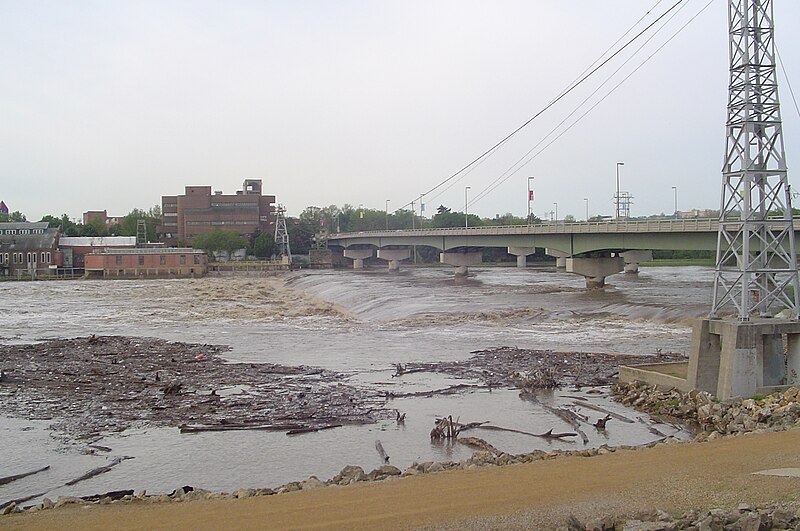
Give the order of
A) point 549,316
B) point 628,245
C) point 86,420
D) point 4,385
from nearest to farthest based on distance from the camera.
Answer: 1. point 86,420
2. point 4,385
3. point 549,316
4. point 628,245

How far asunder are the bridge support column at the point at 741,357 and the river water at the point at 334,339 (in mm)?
2417

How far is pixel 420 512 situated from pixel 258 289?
7584 centimetres

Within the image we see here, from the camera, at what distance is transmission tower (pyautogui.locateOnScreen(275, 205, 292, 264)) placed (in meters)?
145

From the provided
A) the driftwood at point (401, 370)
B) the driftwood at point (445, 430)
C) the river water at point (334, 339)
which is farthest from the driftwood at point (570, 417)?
the driftwood at point (401, 370)

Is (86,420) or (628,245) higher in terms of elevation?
(628,245)

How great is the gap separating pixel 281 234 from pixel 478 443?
135m

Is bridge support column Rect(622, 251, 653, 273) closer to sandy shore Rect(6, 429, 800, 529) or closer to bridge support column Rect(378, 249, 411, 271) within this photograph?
bridge support column Rect(378, 249, 411, 271)

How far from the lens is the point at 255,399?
23734 mm

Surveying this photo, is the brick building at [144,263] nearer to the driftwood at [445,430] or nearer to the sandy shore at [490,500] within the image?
the driftwood at [445,430]

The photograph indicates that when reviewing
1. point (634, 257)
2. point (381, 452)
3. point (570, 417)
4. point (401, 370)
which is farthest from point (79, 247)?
point (381, 452)

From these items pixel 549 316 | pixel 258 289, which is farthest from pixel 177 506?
pixel 258 289

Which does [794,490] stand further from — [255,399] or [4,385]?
[4,385]

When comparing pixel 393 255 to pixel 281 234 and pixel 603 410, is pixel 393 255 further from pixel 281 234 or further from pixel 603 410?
pixel 603 410

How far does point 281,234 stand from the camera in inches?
5950
